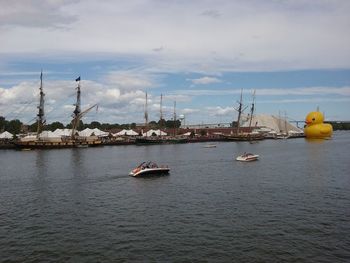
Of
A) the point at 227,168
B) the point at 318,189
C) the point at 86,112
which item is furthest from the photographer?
the point at 86,112

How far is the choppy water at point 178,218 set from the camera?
84.9ft

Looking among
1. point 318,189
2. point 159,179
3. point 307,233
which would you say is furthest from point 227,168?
point 307,233

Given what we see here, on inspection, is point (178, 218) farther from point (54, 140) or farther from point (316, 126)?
point (316, 126)

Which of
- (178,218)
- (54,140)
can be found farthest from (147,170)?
(54,140)

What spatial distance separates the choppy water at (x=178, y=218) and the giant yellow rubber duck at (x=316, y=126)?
104m

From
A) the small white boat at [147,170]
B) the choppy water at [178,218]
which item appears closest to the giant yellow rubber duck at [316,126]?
the choppy water at [178,218]

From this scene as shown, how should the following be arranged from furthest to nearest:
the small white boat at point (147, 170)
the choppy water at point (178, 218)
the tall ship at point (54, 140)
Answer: the tall ship at point (54, 140), the small white boat at point (147, 170), the choppy water at point (178, 218)

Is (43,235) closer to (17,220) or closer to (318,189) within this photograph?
(17,220)

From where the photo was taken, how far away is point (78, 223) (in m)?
33.5

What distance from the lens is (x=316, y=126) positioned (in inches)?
6467

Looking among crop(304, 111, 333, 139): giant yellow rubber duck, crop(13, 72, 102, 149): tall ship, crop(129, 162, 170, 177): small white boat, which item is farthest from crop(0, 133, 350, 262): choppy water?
crop(304, 111, 333, 139): giant yellow rubber duck

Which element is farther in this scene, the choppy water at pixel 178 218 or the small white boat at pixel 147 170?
the small white boat at pixel 147 170

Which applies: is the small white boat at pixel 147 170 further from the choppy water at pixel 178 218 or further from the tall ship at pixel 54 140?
the tall ship at pixel 54 140

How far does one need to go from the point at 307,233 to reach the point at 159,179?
30416mm
